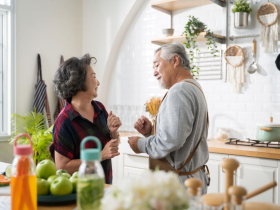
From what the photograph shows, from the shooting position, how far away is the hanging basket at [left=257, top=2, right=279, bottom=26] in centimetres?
352

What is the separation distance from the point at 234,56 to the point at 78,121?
2.31 meters

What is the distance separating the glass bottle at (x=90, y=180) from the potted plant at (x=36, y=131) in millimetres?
3198

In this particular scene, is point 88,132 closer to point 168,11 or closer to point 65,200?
point 65,200

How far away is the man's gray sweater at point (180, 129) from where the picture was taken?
75.7 inches

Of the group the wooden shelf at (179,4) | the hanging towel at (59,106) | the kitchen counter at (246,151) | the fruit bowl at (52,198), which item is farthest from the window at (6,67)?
the fruit bowl at (52,198)

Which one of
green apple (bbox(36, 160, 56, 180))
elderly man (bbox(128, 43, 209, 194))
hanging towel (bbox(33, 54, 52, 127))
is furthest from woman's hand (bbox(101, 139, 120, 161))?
hanging towel (bbox(33, 54, 52, 127))

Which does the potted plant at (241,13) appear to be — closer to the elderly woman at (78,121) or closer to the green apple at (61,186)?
the elderly woman at (78,121)

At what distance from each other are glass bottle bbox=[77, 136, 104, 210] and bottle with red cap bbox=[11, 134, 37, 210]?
240 millimetres

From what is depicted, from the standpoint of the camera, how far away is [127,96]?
4.94m

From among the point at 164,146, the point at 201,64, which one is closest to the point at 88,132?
the point at 164,146

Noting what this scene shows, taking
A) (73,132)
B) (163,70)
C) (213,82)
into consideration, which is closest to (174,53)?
(163,70)

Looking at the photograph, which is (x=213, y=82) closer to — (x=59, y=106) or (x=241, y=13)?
(x=241, y=13)

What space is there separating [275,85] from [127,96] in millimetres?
2149

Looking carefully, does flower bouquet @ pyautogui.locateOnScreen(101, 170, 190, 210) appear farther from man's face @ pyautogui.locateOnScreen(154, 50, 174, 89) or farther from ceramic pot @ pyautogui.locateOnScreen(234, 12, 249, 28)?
ceramic pot @ pyautogui.locateOnScreen(234, 12, 249, 28)
